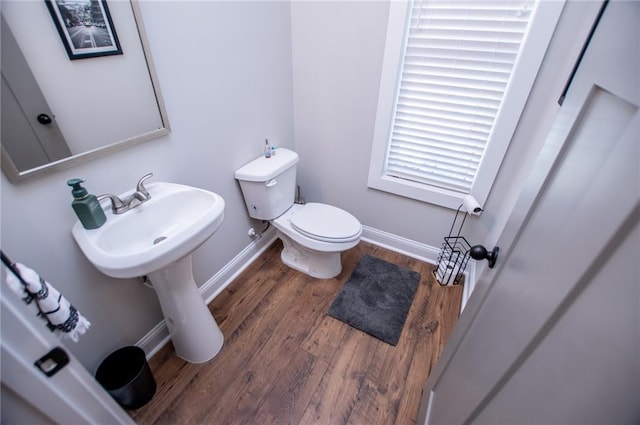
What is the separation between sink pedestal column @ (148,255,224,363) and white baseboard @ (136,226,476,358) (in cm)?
12

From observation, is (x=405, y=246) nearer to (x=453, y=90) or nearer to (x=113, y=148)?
(x=453, y=90)

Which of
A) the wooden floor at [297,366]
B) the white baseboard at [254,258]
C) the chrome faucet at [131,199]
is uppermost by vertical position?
the chrome faucet at [131,199]

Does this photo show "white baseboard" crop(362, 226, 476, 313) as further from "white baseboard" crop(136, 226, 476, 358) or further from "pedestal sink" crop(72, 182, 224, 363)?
"pedestal sink" crop(72, 182, 224, 363)

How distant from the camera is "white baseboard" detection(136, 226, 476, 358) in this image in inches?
56.4

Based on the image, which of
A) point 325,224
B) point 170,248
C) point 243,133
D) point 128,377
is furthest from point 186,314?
point 243,133

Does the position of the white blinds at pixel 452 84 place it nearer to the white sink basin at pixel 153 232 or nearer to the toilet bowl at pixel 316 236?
the toilet bowl at pixel 316 236

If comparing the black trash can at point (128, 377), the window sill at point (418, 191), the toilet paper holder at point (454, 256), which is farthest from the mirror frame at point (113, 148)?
the toilet paper holder at point (454, 256)

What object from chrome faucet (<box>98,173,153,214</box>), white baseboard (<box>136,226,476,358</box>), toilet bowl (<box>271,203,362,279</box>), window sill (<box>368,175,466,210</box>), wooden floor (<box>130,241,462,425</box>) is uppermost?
chrome faucet (<box>98,173,153,214</box>)

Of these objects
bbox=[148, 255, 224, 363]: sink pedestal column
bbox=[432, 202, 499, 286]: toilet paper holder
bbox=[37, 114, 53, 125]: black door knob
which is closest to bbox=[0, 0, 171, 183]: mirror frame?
bbox=[37, 114, 53, 125]: black door knob

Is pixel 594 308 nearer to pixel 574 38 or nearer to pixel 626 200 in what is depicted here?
pixel 626 200

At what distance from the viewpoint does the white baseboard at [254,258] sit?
1433 mm

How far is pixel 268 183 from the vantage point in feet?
5.35

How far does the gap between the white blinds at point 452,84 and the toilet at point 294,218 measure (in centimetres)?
60

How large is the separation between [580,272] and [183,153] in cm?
141
